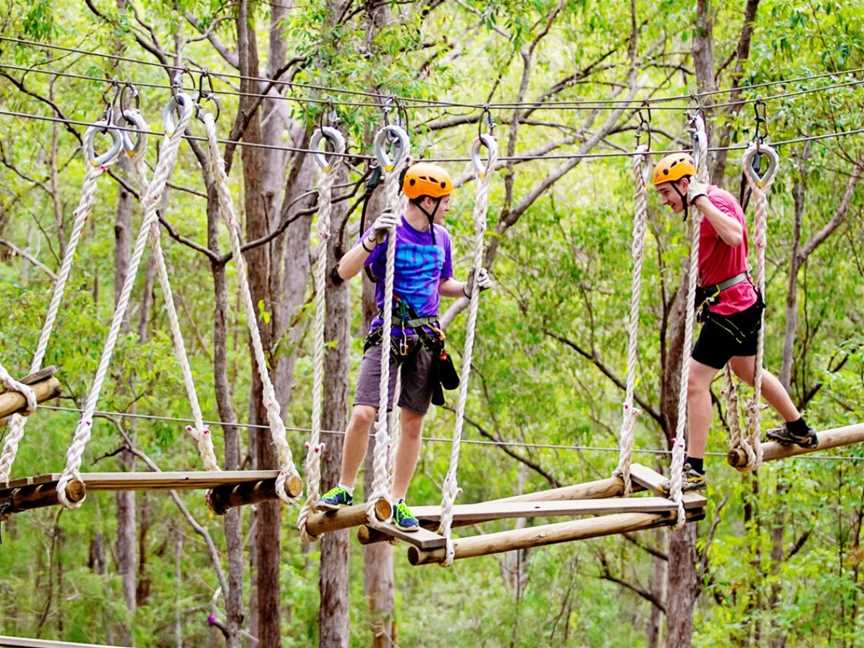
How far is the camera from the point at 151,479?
3.89m

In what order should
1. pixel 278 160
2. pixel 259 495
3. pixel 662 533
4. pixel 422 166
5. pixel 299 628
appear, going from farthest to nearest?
pixel 662 533 → pixel 299 628 → pixel 278 160 → pixel 259 495 → pixel 422 166

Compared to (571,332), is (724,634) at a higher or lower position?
lower

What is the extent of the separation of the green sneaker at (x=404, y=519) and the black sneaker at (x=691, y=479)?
44.0 inches

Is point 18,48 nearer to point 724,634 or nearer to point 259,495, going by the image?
point 259,495

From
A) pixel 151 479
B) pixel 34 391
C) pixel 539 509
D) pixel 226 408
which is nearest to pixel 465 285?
pixel 539 509

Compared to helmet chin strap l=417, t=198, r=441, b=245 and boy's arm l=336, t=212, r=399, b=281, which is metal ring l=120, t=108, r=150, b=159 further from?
helmet chin strap l=417, t=198, r=441, b=245

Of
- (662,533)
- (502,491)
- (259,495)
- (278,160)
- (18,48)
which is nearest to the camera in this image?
(259,495)

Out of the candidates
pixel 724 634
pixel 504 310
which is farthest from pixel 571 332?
pixel 724 634

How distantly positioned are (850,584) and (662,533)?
4951mm

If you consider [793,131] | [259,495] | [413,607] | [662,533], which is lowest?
[413,607]

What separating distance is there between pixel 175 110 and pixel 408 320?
1.03 metres

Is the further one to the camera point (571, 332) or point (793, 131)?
point (571, 332)

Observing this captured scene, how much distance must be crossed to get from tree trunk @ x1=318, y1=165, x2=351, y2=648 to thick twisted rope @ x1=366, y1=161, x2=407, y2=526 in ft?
14.6

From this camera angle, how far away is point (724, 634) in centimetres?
1029
